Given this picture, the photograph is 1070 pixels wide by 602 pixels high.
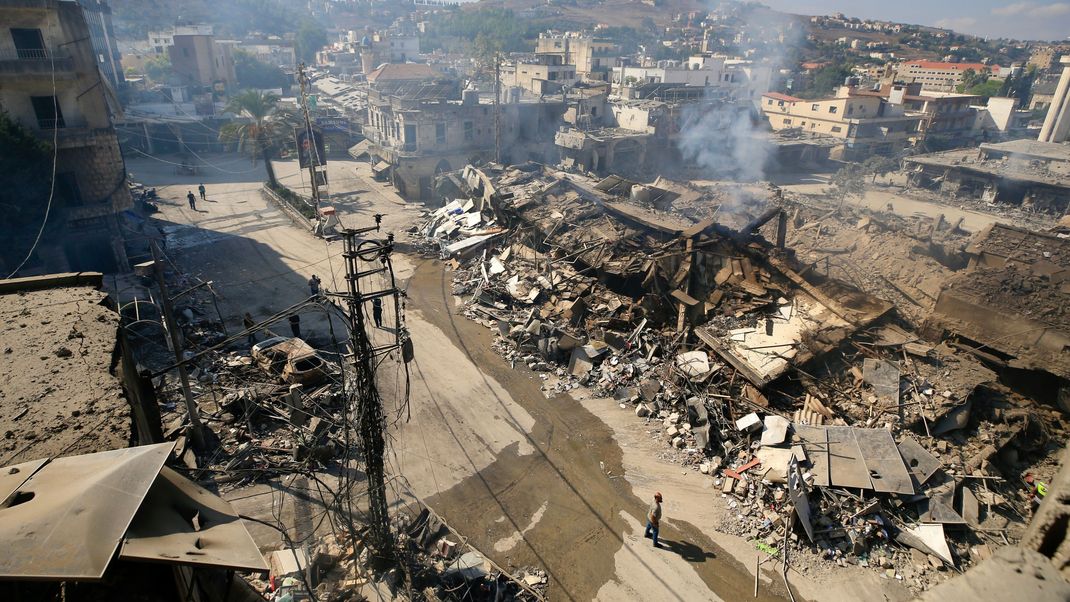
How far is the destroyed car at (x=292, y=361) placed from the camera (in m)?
13.5

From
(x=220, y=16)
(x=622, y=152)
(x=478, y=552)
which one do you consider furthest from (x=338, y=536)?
(x=220, y=16)

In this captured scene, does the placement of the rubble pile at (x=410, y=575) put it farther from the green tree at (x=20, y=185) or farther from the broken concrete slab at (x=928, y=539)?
the green tree at (x=20, y=185)

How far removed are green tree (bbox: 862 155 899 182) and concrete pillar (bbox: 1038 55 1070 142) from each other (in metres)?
15.2

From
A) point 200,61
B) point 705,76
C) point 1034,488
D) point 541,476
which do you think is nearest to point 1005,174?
point 705,76

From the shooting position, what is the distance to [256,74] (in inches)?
2756

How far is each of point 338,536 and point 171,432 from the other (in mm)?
4673

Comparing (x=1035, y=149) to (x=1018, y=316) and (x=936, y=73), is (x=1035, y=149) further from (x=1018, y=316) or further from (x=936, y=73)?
(x=936, y=73)

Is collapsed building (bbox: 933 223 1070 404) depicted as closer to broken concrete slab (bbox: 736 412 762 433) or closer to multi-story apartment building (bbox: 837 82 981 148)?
broken concrete slab (bbox: 736 412 762 433)

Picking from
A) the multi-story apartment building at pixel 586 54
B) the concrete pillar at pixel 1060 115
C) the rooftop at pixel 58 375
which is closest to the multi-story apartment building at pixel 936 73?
the concrete pillar at pixel 1060 115

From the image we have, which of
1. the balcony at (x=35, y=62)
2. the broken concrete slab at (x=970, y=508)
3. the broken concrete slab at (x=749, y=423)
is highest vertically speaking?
the balcony at (x=35, y=62)

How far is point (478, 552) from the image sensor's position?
10.0 m

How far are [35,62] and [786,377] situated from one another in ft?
90.9

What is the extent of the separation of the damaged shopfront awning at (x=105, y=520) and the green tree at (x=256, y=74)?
78.2 m

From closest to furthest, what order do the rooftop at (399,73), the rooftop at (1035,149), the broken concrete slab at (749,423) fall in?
the broken concrete slab at (749,423), the rooftop at (1035,149), the rooftop at (399,73)
